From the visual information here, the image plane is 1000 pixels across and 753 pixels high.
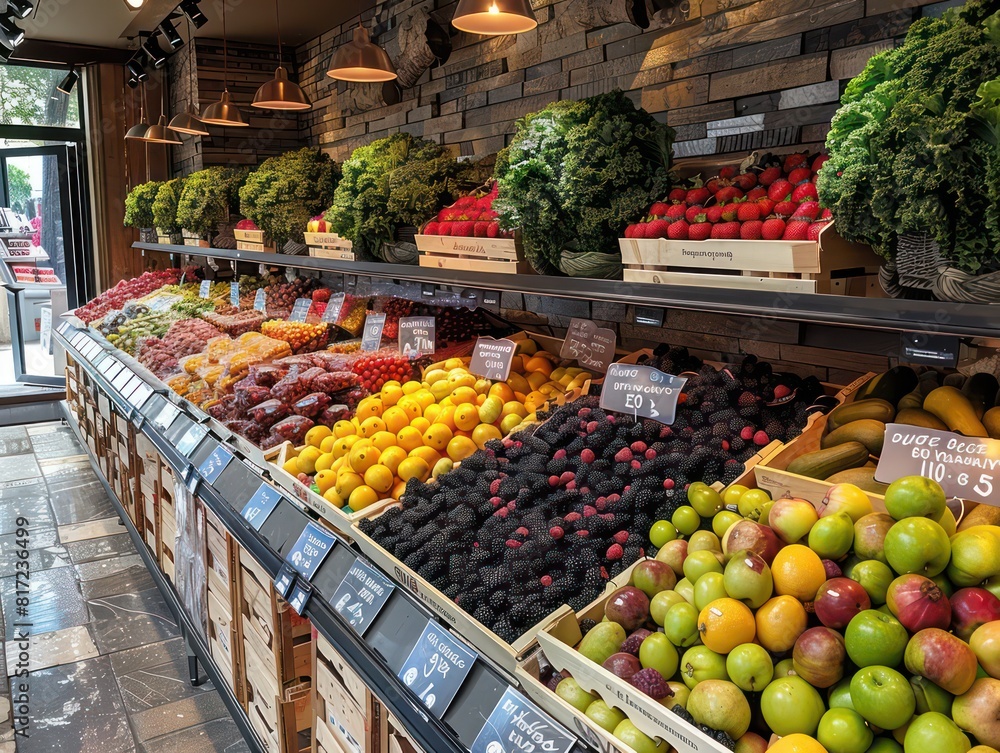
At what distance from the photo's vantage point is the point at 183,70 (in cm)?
712

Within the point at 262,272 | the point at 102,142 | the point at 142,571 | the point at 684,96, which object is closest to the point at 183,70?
the point at 102,142

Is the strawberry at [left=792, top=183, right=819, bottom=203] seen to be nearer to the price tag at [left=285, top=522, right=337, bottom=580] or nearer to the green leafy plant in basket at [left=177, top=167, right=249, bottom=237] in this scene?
the price tag at [left=285, top=522, right=337, bottom=580]

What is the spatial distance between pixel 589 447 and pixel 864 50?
4.17ft

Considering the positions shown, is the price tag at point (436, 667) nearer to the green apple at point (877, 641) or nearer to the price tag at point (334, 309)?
the green apple at point (877, 641)

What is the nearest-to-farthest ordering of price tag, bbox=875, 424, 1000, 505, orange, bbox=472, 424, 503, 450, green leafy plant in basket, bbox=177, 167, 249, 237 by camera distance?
price tag, bbox=875, 424, 1000, 505, orange, bbox=472, 424, 503, 450, green leafy plant in basket, bbox=177, 167, 249, 237

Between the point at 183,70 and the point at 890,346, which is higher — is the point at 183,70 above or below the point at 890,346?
above

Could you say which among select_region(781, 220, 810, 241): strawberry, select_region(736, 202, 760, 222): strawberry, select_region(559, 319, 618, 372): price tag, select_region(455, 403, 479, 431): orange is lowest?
select_region(455, 403, 479, 431): orange

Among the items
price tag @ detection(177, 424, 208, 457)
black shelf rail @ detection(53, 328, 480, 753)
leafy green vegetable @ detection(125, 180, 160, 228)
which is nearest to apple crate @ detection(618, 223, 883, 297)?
black shelf rail @ detection(53, 328, 480, 753)

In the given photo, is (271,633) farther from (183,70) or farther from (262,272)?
(183,70)

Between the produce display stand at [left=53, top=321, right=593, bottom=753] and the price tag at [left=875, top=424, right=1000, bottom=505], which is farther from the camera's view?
the produce display stand at [left=53, top=321, right=593, bottom=753]

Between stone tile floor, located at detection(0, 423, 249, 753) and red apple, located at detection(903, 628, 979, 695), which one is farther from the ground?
red apple, located at detection(903, 628, 979, 695)

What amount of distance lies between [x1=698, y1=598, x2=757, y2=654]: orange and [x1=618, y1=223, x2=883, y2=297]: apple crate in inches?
23.9

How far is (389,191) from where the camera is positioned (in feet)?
9.80

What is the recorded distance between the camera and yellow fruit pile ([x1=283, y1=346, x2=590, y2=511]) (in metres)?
2.37
